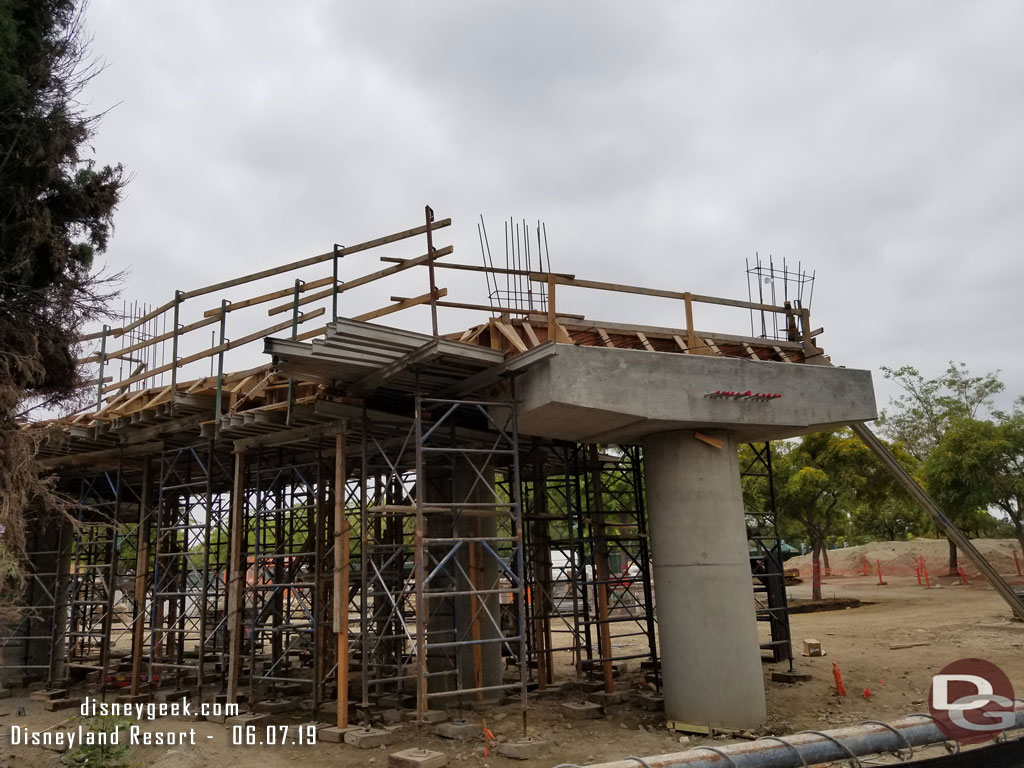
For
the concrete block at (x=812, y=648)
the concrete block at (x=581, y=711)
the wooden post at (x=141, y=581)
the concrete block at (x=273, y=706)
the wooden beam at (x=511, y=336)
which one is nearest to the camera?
the wooden beam at (x=511, y=336)

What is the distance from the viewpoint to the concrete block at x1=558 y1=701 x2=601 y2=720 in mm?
12664

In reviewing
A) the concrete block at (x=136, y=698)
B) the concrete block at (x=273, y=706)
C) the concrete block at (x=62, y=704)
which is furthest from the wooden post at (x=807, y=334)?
the concrete block at (x=62, y=704)

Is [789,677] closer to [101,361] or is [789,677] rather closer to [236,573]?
[236,573]

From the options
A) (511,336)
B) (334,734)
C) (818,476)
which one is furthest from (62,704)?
(818,476)

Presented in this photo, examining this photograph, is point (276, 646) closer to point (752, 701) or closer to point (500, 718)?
point (500, 718)

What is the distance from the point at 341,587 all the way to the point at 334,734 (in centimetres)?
212

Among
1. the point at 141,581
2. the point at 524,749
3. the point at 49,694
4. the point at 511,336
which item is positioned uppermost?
the point at 511,336

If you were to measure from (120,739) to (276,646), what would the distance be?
15.3ft

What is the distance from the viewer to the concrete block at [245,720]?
1284 centimetres

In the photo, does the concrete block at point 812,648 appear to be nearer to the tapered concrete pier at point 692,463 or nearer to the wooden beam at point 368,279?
the tapered concrete pier at point 692,463

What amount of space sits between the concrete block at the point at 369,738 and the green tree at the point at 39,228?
16.4 feet

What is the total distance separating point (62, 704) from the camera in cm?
1541

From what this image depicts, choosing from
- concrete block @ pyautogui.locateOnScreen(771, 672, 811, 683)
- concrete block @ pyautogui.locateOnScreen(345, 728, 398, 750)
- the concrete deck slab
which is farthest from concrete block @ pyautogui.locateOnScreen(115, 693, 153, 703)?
concrete block @ pyautogui.locateOnScreen(771, 672, 811, 683)

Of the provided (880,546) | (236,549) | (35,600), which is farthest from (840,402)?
(880,546)
